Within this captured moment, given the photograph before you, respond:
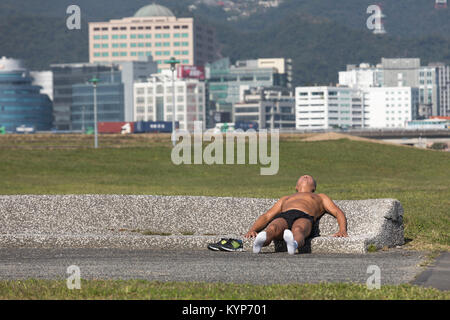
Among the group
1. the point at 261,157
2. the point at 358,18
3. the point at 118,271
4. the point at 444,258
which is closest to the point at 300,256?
the point at 444,258

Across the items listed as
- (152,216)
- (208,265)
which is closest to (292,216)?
(208,265)

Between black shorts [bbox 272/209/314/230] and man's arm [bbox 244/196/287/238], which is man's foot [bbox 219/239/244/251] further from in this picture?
black shorts [bbox 272/209/314/230]

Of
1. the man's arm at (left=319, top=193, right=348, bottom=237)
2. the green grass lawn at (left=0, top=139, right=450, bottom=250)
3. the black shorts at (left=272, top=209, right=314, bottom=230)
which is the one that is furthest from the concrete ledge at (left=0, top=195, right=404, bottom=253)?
the green grass lawn at (left=0, top=139, right=450, bottom=250)

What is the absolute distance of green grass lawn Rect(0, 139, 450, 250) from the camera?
38.3 m

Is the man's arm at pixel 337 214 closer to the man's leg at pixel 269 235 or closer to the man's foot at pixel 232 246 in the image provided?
the man's leg at pixel 269 235

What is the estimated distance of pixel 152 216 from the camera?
63.6 ft

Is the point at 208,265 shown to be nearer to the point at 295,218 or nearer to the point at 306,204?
the point at 295,218

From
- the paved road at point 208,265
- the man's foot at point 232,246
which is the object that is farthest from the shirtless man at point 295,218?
the man's foot at point 232,246

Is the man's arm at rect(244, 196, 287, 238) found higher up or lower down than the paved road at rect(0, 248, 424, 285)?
higher up

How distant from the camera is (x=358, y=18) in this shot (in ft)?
143

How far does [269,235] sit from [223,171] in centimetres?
3463

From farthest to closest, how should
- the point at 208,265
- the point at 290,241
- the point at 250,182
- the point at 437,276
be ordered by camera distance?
the point at 250,182 → the point at 290,241 → the point at 208,265 → the point at 437,276

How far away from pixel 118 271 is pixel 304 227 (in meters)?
4.18

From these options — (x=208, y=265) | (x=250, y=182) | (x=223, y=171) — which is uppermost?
(x=208, y=265)
